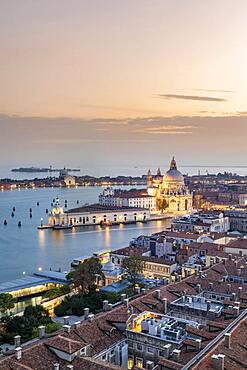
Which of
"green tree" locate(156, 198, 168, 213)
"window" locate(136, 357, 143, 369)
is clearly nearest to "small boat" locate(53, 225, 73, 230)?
"green tree" locate(156, 198, 168, 213)

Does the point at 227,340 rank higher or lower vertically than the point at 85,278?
higher

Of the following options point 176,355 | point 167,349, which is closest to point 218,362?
point 176,355

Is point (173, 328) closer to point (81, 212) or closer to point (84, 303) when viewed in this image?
→ point (84, 303)

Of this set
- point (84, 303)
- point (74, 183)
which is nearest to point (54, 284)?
point (84, 303)

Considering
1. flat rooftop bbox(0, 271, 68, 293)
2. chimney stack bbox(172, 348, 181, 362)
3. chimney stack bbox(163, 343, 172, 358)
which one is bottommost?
flat rooftop bbox(0, 271, 68, 293)

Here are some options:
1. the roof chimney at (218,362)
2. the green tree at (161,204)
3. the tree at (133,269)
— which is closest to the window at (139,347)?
the roof chimney at (218,362)

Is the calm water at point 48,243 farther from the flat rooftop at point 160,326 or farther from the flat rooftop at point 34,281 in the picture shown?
the flat rooftop at point 160,326

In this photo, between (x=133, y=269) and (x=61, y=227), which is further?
(x=61, y=227)

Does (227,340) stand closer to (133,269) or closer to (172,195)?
(133,269)

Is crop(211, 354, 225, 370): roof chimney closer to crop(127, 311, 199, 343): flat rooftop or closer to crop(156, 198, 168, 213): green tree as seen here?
crop(127, 311, 199, 343): flat rooftop
